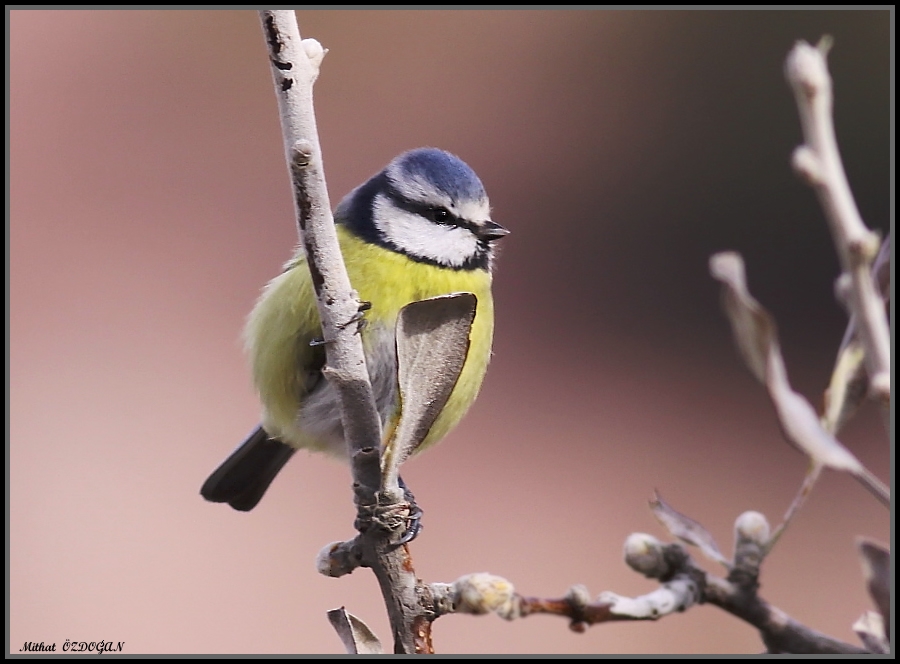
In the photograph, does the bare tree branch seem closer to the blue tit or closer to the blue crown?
the blue tit

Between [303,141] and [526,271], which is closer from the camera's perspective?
[303,141]

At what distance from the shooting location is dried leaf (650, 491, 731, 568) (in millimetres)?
500

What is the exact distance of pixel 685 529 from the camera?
20.4 inches

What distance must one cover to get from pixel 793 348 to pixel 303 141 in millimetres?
2304

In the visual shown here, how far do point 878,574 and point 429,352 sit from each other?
261 millimetres

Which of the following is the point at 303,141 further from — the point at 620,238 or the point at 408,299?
the point at 620,238

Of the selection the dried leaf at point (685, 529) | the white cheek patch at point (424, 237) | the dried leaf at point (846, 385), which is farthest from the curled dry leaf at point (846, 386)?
the white cheek patch at point (424, 237)

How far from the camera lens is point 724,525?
7.70 feet

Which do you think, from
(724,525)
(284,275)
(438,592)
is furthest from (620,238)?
(438,592)

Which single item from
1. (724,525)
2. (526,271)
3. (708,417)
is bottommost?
(724,525)

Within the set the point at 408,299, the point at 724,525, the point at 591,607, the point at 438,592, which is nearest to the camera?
the point at 591,607

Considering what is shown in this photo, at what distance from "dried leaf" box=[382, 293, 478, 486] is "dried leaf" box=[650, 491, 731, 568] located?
138 millimetres

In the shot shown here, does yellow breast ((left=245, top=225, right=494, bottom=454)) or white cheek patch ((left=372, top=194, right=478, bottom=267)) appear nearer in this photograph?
yellow breast ((left=245, top=225, right=494, bottom=454))

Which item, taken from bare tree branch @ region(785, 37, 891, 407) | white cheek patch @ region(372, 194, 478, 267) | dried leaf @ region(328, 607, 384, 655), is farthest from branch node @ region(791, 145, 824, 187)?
white cheek patch @ region(372, 194, 478, 267)
